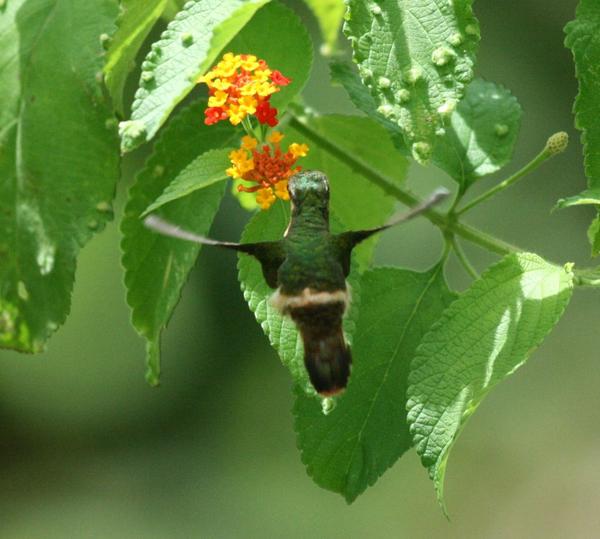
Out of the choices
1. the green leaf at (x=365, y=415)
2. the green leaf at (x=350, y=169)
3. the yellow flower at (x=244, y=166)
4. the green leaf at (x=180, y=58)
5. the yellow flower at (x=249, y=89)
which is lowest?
the green leaf at (x=365, y=415)

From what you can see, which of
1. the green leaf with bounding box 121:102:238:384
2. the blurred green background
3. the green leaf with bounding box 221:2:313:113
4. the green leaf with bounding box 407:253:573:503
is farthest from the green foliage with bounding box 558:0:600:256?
the blurred green background

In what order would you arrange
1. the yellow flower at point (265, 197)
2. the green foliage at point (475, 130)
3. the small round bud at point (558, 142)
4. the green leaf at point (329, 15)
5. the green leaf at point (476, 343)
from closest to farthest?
the green leaf at point (476, 343)
the yellow flower at point (265, 197)
the small round bud at point (558, 142)
the green foliage at point (475, 130)
the green leaf at point (329, 15)

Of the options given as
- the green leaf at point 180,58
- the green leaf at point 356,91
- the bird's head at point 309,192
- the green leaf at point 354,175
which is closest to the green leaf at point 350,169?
the green leaf at point 354,175

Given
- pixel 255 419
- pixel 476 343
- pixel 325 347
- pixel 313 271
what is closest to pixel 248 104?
pixel 313 271

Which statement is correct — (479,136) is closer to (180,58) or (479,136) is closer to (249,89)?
(249,89)

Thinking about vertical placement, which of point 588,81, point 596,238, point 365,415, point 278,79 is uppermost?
point 588,81

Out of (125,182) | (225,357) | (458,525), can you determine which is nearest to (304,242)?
(125,182)

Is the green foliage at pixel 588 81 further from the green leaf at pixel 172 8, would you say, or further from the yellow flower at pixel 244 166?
the green leaf at pixel 172 8
